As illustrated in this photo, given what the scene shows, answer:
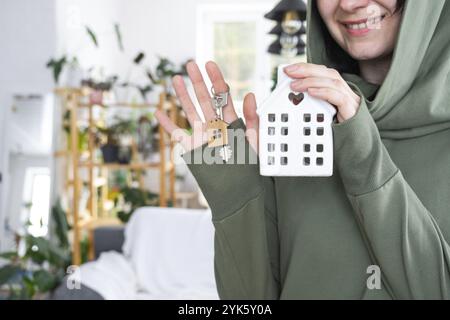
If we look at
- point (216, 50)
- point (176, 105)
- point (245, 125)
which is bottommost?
point (245, 125)

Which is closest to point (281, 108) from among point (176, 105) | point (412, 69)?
point (412, 69)

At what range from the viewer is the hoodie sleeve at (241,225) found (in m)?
0.51

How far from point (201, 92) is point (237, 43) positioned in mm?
4274

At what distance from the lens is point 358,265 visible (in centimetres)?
54

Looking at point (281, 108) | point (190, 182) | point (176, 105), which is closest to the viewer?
A: point (281, 108)

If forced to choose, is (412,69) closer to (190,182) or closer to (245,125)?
(245,125)

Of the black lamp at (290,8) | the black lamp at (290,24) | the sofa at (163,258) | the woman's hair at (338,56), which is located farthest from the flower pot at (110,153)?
the woman's hair at (338,56)

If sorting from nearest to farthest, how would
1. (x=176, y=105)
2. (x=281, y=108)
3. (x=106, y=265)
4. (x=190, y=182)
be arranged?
1. (x=281, y=108)
2. (x=106, y=265)
3. (x=176, y=105)
4. (x=190, y=182)

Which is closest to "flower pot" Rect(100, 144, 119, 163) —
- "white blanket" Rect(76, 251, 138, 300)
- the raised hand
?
"white blanket" Rect(76, 251, 138, 300)

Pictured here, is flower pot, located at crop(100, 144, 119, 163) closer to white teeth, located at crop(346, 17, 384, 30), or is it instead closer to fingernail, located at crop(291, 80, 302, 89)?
white teeth, located at crop(346, 17, 384, 30)

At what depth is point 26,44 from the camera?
305cm

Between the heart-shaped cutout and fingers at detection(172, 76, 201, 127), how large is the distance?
0.11 metres
